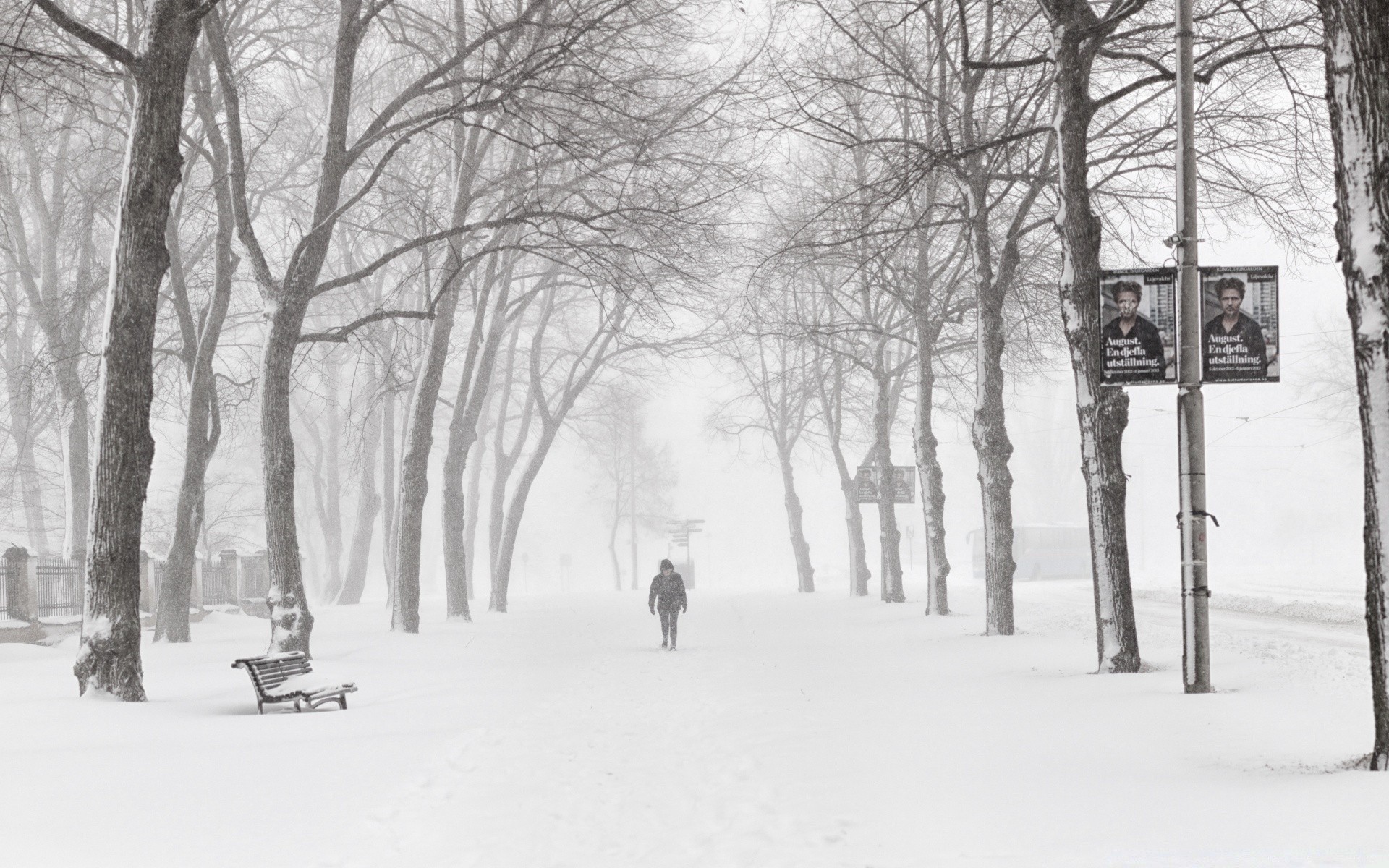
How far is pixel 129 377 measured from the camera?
1097cm

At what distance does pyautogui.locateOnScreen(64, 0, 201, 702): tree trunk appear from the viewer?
10.8m

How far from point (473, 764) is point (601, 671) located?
7.53m

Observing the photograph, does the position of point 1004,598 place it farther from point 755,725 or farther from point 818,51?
point 818,51

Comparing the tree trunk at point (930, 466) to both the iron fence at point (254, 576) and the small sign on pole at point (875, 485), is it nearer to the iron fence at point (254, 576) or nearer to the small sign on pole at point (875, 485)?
the small sign on pole at point (875, 485)

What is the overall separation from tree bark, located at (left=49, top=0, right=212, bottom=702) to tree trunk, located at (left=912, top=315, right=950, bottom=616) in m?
14.2

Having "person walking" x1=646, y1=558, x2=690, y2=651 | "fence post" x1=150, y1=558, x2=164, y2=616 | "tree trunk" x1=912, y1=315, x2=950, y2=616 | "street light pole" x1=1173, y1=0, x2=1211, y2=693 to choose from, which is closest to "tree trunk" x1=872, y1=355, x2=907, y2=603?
"tree trunk" x1=912, y1=315, x2=950, y2=616

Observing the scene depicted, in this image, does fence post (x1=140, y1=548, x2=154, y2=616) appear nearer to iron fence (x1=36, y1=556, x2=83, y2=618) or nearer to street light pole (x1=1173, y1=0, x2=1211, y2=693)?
iron fence (x1=36, y1=556, x2=83, y2=618)

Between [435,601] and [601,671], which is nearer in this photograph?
[601,671]

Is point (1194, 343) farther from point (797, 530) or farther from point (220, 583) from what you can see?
point (797, 530)

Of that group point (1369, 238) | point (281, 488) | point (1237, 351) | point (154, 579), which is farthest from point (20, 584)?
point (1369, 238)

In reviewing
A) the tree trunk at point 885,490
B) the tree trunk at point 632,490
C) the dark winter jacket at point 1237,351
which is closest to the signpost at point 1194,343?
the dark winter jacket at point 1237,351

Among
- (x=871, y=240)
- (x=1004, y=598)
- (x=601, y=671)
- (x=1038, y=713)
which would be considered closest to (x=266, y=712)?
(x=601, y=671)

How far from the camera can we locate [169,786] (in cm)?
734

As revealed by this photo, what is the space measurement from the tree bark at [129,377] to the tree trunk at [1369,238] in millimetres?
9363
